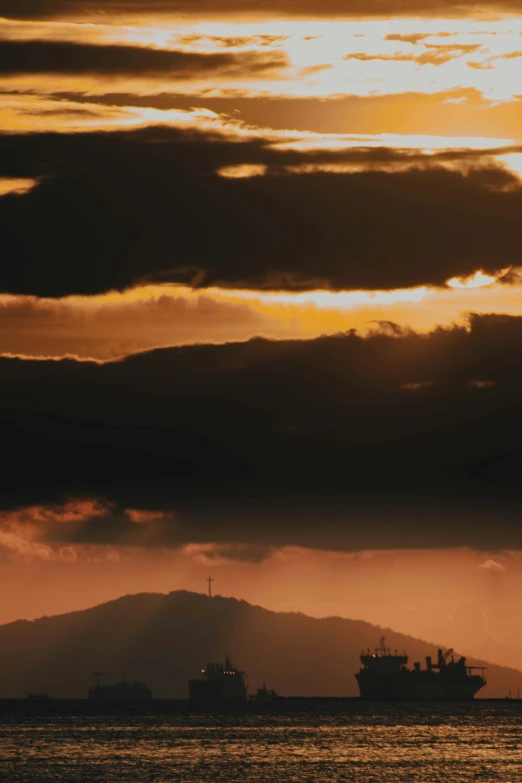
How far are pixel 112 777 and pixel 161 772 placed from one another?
1050 cm

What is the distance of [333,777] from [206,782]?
1770cm

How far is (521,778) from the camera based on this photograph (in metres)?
185

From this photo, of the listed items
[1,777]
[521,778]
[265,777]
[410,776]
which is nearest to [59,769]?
[1,777]

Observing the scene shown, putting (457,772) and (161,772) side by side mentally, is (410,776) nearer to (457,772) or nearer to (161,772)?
(457,772)

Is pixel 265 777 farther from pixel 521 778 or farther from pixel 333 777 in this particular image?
pixel 521 778

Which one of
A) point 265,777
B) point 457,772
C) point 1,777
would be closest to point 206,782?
point 265,777

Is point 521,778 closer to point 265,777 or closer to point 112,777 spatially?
point 265,777

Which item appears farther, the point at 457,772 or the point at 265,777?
the point at 457,772

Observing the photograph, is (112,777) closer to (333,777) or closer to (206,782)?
A: (206,782)

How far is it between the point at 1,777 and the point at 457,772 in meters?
52.9

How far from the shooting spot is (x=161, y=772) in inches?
7475

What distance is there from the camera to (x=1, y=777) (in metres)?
182

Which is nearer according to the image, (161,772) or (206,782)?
(206,782)

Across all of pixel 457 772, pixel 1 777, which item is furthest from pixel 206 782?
pixel 457 772
